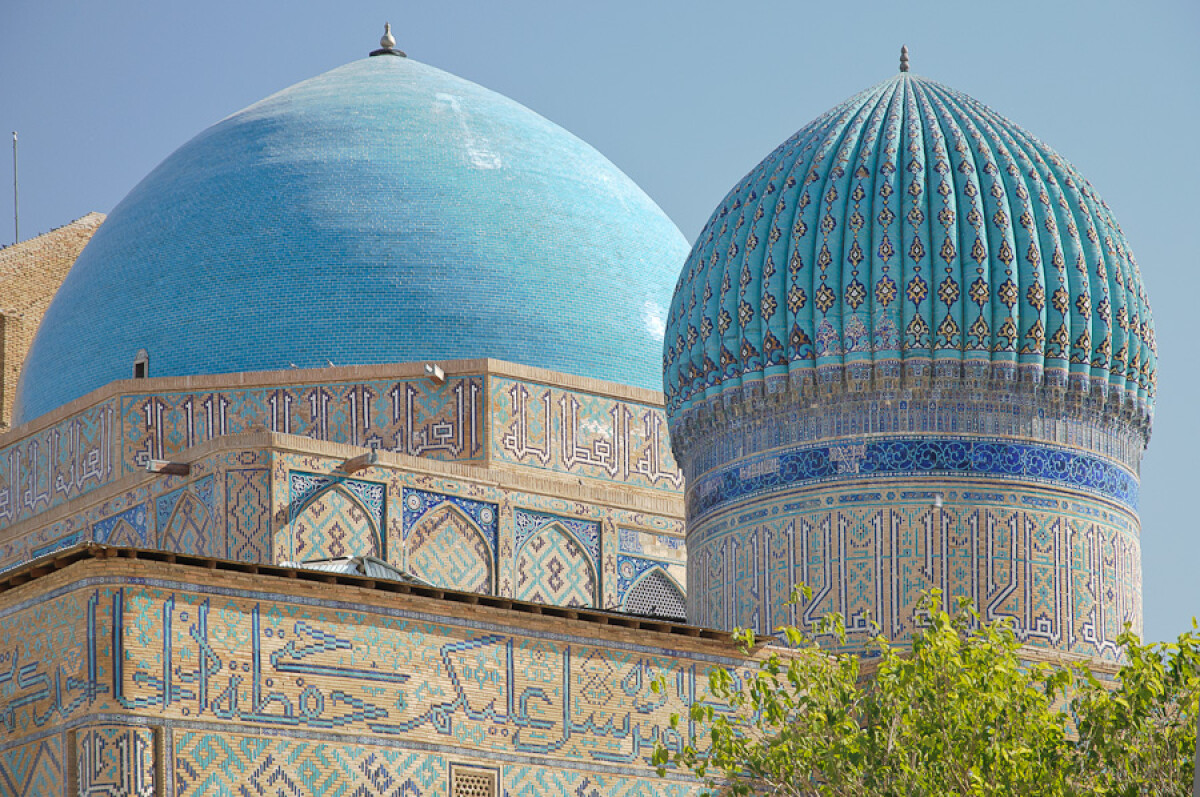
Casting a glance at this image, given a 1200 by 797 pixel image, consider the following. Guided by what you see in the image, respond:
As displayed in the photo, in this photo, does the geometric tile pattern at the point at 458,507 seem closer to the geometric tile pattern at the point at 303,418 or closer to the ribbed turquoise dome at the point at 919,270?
the geometric tile pattern at the point at 303,418

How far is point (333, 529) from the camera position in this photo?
15109mm

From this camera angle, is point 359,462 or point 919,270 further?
point 359,462

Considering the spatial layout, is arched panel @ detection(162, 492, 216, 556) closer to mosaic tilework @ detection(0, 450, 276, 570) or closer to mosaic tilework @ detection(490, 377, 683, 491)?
mosaic tilework @ detection(0, 450, 276, 570)

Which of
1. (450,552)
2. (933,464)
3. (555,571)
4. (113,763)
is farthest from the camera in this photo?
(555,571)

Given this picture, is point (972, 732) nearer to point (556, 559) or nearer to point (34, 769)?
point (34, 769)

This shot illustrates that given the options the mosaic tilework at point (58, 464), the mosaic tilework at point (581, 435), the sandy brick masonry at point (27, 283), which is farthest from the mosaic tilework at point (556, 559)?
the sandy brick masonry at point (27, 283)

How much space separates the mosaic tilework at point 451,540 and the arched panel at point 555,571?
0.29m

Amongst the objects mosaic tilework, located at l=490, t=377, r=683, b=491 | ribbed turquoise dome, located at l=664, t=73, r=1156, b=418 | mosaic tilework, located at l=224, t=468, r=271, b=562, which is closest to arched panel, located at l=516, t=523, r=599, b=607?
mosaic tilework, located at l=490, t=377, r=683, b=491

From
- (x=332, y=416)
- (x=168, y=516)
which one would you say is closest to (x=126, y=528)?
(x=168, y=516)

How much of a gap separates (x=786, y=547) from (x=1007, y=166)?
2581 mm

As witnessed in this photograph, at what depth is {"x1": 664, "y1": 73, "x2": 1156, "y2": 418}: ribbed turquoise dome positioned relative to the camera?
555 inches

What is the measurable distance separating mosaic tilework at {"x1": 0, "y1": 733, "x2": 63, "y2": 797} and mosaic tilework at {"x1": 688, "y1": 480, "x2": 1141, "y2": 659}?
448 centimetres

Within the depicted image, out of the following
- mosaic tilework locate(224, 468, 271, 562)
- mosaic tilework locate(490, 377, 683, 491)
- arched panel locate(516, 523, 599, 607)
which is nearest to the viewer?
mosaic tilework locate(224, 468, 271, 562)

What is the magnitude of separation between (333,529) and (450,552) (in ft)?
2.80
